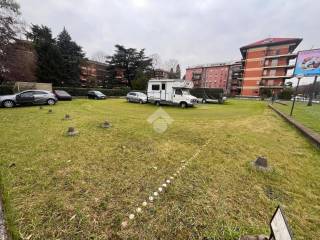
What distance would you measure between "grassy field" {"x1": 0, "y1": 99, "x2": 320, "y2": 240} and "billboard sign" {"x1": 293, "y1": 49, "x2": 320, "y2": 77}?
7.61 meters

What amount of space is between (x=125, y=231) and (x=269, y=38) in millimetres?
56341

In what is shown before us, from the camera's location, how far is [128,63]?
4256 centimetres

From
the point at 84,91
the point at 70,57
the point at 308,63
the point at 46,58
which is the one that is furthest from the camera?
the point at 70,57

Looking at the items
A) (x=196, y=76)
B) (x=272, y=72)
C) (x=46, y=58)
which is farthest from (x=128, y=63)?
(x=272, y=72)

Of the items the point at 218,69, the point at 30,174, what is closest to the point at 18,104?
the point at 30,174

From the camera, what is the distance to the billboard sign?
32.1 ft

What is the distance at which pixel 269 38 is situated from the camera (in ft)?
144

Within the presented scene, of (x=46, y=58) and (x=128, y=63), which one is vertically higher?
(x=128, y=63)

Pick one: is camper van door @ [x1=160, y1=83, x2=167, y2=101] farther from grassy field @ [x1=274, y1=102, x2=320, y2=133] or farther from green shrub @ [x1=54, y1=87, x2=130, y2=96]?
green shrub @ [x1=54, y1=87, x2=130, y2=96]

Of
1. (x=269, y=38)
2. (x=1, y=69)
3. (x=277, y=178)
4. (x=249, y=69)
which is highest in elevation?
(x=269, y=38)

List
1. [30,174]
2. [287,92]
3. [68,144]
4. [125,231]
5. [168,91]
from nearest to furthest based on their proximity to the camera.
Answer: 1. [125,231]
2. [30,174]
3. [68,144]
4. [168,91]
5. [287,92]

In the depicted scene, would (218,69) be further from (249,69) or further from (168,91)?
(168,91)

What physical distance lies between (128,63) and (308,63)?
3857cm

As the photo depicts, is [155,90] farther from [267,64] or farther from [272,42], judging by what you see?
[272,42]
